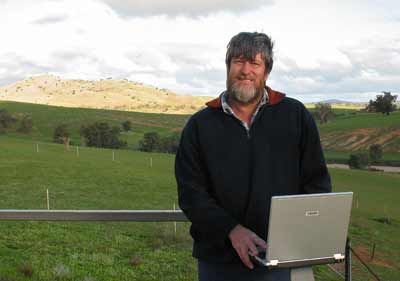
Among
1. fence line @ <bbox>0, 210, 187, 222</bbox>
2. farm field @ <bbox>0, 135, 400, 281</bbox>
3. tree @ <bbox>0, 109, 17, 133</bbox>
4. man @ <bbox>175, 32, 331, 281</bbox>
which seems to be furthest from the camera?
tree @ <bbox>0, 109, 17, 133</bbox>

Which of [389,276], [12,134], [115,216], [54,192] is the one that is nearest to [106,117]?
[12,134]

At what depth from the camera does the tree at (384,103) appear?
10870 cm

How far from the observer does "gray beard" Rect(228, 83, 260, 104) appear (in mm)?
2861

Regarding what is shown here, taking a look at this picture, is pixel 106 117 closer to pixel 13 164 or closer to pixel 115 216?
pixel 13 164

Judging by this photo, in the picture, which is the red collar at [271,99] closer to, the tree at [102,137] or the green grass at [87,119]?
the tree at [102,137]

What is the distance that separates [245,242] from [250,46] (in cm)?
97

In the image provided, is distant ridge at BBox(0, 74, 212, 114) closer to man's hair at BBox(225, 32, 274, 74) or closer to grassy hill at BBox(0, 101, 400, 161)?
grassy hill at BBox(0, 101, 400, 161)

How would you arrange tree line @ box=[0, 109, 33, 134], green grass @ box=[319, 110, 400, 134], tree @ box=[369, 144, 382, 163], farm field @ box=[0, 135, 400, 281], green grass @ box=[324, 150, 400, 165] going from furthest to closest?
green grass @ box=[319, 110, 400, 134], green grass @ box=[324, 150, 400, 165], tree line @ box=[0, 109, 33, 134], tree @ box=[369, 144, 382, 163], farm field @ box=[0, 135, 400, 281]

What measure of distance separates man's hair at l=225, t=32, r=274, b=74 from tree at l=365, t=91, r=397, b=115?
4371 inches

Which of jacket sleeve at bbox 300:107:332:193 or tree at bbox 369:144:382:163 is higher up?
jacket sleeve at bbox 300:107:332:193

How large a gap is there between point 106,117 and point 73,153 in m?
68.3

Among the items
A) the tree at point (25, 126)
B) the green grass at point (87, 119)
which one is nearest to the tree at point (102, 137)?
the tree at point (25, 126)

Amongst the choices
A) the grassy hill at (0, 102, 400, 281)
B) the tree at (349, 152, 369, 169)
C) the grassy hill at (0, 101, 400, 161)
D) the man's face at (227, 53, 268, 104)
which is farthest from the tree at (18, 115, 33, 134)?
the man's face at (227, 53, 268, 104)

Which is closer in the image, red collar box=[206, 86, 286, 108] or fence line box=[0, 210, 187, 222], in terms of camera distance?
red collar box=[206, 86, 286, 108]
